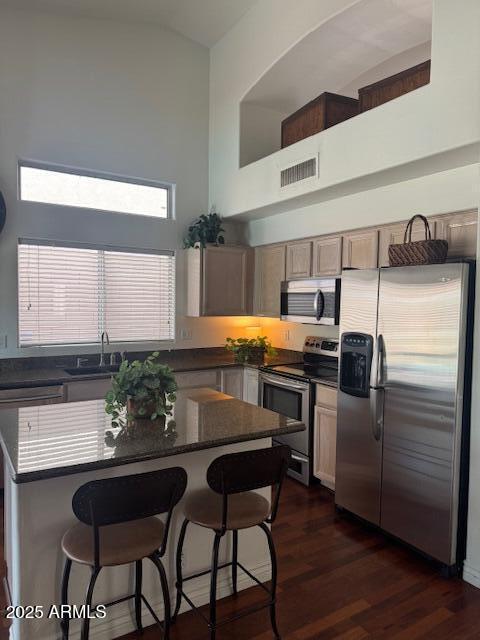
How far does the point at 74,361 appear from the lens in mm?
4340

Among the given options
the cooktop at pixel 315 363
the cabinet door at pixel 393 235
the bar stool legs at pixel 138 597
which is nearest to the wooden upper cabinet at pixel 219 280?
the cooktop at pixel 315 363

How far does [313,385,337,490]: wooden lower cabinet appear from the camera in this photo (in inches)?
143

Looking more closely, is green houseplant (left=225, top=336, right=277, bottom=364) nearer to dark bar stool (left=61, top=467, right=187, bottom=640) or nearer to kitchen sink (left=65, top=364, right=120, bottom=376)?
kitchen sink (left=65, top=364, right=120, bottom=376)

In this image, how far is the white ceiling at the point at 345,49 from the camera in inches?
131

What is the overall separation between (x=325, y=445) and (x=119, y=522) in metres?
2.34

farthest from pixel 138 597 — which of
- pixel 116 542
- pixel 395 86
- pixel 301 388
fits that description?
pixel 395 86

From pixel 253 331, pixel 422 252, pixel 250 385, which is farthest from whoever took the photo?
pixel 253 331

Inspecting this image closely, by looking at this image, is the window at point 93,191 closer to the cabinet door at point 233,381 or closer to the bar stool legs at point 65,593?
the cabinet door at point 233,381

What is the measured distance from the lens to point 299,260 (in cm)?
439

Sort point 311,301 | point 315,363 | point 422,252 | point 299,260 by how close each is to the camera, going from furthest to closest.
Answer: point 315,363
point 299,260
point 311,301
point 422,252

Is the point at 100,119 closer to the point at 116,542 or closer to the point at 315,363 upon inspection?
the point at 315,363

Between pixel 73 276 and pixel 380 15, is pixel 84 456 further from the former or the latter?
pixel 380 15

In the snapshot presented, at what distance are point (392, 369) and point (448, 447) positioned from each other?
1.86ft

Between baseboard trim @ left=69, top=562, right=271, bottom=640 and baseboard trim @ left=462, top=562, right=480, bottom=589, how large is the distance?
1.17 meters
